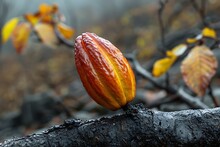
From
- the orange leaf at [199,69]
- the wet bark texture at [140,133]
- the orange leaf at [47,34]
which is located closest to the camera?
the wet bark texture at [140,133]

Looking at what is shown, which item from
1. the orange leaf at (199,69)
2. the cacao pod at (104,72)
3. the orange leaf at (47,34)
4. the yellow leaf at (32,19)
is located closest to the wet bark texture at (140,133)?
the cacao pod at (104,72)

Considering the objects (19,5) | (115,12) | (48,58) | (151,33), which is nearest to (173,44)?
(151,33)

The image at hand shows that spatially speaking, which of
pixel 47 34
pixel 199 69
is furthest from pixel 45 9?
pixel 199 69

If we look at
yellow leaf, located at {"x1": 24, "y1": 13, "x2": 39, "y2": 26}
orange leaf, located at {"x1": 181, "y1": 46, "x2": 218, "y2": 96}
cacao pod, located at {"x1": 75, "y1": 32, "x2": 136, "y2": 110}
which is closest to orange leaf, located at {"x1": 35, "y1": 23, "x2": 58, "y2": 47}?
yellow leaf, located at {"x1": 24, "y1": 13, "x2": 39, "y2": 26}

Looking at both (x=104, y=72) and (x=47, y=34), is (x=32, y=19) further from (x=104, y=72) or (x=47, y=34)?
(x=104, y=72)

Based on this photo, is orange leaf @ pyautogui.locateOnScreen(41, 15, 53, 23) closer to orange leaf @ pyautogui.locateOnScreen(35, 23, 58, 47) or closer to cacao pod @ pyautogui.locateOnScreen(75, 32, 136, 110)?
orange leaf @ pyautogui.locateOnScreen(35, 23, 58, 47)

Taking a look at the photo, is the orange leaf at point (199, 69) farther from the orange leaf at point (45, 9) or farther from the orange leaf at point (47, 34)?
the orange leaf at point (45, 9)
